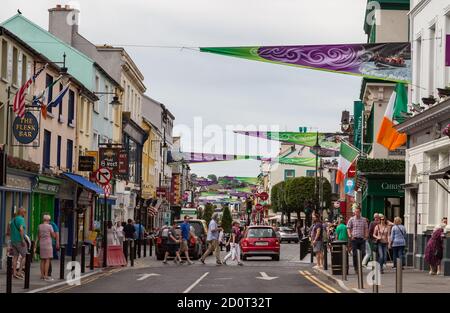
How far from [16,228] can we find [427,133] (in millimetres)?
14356

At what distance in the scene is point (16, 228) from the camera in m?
26.3

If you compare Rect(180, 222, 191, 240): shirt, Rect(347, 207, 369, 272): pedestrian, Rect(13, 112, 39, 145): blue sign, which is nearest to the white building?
Rect(347, 207, 369, 272): pedestrian

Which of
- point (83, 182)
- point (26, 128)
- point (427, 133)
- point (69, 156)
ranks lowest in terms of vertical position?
point (83, 182)

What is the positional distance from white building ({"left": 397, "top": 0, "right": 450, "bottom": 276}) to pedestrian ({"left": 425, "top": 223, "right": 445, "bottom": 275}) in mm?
283

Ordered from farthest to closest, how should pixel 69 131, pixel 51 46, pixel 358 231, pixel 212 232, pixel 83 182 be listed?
pixel 51 46 < pixel 69 131 < pixel 83 182 < pixel 212 232 < pixel 358 231

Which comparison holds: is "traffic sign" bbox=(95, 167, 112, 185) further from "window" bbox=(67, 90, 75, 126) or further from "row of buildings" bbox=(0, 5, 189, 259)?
"window" bbox=(67, 90, 75, 126)

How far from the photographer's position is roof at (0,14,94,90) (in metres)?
48.3

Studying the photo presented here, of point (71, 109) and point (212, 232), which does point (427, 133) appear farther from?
point (71, 109)

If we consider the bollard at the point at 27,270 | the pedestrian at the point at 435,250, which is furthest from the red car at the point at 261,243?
the bollard at the point at 27,270

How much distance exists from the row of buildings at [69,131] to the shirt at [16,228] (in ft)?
6.13

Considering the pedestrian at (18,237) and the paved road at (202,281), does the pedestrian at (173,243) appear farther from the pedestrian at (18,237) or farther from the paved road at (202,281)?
the pedestrian at (18,237)

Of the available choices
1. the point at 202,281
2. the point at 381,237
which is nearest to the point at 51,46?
the point at 381,237

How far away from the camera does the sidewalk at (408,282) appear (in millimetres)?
22625

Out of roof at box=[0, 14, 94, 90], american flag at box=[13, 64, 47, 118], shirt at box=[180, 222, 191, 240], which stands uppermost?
roof at box=[0, 14, 94, 90]
